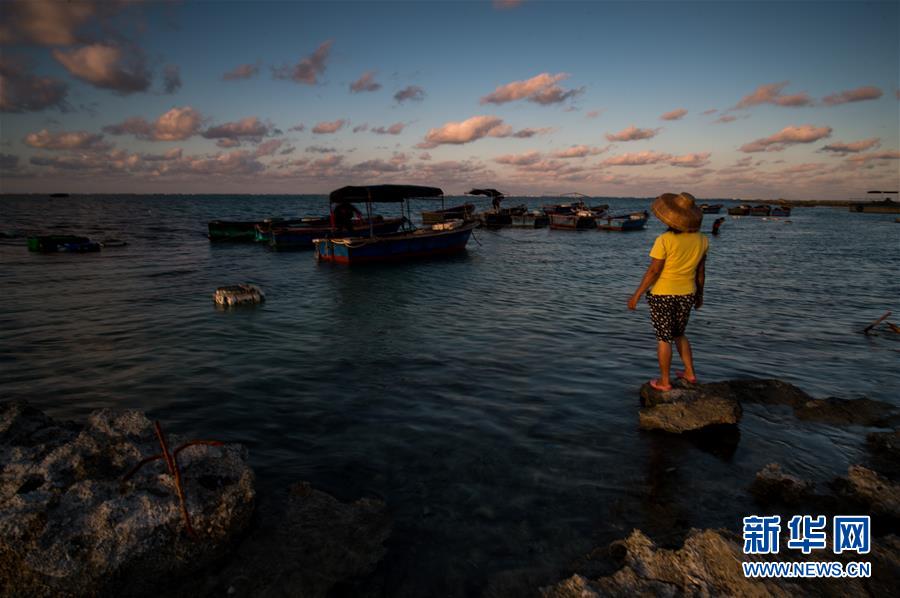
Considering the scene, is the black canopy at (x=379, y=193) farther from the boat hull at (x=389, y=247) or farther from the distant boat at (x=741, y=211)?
the distant boat at (x=741, y=211)

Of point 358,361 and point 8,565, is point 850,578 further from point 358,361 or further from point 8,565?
point 358,361

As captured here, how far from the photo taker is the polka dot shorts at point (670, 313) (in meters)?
5.54

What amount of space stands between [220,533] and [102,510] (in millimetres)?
805

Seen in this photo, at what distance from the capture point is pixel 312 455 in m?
5.02

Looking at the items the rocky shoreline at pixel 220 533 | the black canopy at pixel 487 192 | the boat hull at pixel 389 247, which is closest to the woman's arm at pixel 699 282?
the rocky shoreline at pixel 220 533

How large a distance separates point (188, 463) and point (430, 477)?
2191 mm

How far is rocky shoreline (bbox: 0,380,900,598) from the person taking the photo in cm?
289

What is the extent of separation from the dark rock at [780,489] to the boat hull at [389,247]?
20.1 metres

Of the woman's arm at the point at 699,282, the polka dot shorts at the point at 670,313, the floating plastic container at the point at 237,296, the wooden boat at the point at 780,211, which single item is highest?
the wooden boat at the point at 780,211

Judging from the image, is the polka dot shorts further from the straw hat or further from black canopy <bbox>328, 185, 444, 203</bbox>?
black canopy <bbox>328, 185, 444, 203</bbox>

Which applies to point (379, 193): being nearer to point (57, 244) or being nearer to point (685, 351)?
point (685, 351)

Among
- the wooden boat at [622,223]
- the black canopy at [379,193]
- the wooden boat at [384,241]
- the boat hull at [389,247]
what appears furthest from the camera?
the wooden boat at [622,223]

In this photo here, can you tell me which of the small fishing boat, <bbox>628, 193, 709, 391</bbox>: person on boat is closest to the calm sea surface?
<bbox>628, 193, 709, 391</bbox>: person on boat

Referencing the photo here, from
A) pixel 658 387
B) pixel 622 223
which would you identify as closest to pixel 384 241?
pixel 658 387
